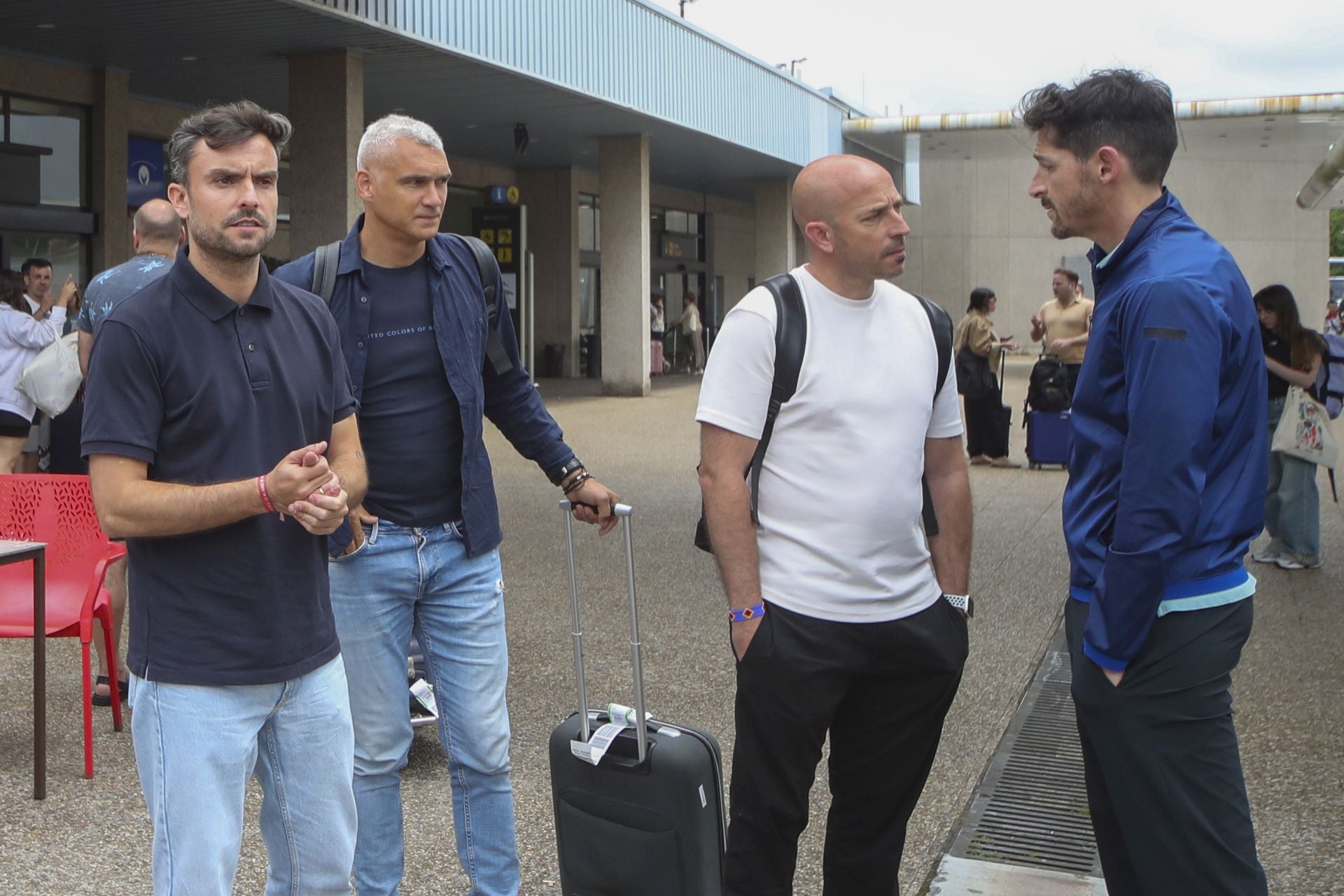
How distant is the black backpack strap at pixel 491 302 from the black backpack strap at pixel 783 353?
0.88 meters

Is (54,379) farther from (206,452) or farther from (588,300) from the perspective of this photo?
(588,300)

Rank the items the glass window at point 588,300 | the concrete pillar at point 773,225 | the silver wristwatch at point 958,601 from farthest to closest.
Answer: the glass window at point 588,300, the concrete pillar at point 773,225, the silver wristwatch at point 958,601

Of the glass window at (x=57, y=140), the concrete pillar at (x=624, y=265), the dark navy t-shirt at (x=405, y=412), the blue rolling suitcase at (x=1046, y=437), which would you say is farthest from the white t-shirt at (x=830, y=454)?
the concrete pillar at (x=624, y=265)

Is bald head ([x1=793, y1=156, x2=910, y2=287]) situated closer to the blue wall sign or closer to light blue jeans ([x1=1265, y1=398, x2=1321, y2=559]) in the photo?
light blue jeans ([x1=1265, y1=398, x2=1321, y2=559])

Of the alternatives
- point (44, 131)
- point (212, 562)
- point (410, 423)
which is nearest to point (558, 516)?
point (410, 423)

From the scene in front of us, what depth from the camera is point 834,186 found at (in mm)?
3135

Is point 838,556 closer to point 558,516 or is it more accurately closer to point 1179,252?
point 1179,252

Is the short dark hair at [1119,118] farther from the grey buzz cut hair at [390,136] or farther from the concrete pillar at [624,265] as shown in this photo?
the concrete pillar at [624,265]

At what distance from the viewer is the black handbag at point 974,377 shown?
14.5 meters

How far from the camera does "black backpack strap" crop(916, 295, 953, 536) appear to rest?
3.33 metres

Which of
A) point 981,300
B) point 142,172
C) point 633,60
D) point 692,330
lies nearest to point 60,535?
point 981,300

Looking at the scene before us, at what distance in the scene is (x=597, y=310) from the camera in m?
33.3

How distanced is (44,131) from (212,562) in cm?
1706

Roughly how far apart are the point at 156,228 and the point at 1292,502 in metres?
7.00
